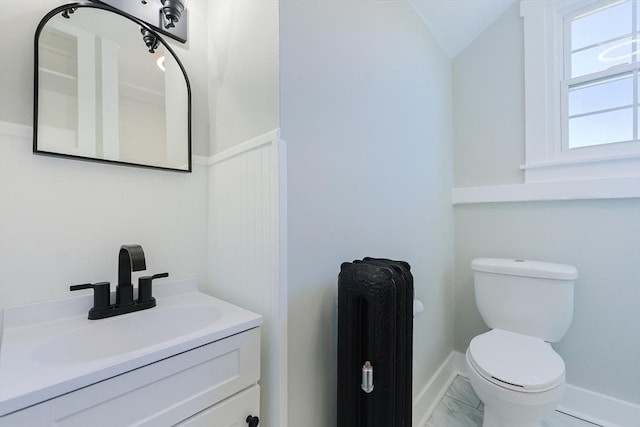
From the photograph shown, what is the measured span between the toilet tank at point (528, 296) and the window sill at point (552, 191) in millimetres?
417

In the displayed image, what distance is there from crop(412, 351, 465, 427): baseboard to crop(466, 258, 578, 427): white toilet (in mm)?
292

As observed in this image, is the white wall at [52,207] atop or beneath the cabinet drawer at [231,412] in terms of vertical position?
atop

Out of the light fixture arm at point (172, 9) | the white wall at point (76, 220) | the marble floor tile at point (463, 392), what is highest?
the light fixture arm at point (172, 9)

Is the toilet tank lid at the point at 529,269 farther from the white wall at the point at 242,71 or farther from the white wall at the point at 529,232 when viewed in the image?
the white wall at the point at 242,71

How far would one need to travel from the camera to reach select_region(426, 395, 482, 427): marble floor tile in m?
1.46

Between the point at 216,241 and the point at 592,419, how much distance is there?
7.33ft

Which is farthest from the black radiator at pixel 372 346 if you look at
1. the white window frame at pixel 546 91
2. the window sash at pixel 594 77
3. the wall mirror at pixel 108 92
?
the window sash at pixel 594 77

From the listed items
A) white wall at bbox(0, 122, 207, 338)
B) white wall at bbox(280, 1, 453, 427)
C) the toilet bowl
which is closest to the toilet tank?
the toilet bowl

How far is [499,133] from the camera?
186cm

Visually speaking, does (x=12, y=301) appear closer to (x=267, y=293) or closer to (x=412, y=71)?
(x=267, y=293)

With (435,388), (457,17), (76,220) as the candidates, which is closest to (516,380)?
(435,388)

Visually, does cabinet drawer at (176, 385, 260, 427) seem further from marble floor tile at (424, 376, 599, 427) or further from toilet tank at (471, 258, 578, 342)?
toilet tank at (471, 258, 578, 342)

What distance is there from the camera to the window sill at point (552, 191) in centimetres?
144

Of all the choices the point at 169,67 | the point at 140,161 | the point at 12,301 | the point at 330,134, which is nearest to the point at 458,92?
the point at 330,134
